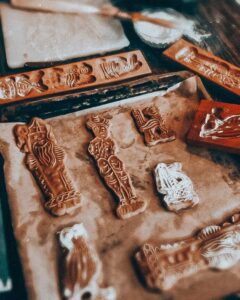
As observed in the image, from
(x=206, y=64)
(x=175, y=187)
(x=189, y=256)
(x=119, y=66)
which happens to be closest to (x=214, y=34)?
(x=206, y=64)

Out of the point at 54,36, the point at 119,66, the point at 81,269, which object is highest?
the point at 54,36

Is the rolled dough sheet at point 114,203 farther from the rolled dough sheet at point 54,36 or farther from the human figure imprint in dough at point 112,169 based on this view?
the rolled dough sheet at point 54,36

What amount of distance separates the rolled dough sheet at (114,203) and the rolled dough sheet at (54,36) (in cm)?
48

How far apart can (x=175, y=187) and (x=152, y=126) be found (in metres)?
0.34

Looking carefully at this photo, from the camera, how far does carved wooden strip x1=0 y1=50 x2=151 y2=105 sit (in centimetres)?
179

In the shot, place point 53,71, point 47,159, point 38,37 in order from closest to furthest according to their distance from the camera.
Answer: point 47,159
point 53,71
point 38,37

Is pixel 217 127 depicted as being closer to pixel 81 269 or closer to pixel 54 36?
pixel 81 269

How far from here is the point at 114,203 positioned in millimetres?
1531

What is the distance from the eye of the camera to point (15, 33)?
2.10m

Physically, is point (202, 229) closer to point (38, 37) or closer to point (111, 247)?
point (111, 247)

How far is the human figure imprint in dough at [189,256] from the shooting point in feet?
4.39

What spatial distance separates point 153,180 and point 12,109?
0.75 meters

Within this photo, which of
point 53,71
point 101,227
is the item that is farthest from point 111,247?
point 53,71

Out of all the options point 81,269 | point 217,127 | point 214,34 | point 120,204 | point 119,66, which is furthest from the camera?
point 214,34
